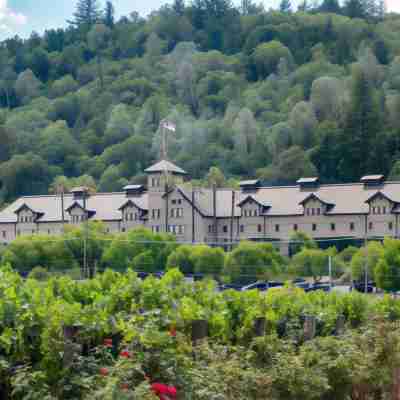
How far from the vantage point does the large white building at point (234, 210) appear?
68.9 m

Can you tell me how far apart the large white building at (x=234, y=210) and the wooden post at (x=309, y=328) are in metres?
54.8

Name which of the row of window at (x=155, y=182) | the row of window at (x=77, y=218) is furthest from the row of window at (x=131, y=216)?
the row of window at (x=77, y=218)

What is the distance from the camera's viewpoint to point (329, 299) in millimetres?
16281

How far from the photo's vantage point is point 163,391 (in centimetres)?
672

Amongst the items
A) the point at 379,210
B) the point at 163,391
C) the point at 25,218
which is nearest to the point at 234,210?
the point at 379,210

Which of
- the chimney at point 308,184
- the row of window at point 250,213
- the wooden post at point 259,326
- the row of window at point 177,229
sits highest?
the chimney at point 308,184

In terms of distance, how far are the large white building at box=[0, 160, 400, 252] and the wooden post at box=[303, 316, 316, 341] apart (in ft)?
180

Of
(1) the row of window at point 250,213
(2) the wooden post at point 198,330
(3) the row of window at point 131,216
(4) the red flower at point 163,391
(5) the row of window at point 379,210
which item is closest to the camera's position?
(4) the red flower at point 163,391

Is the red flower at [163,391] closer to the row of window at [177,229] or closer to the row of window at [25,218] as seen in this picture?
the row of window at [177,229]

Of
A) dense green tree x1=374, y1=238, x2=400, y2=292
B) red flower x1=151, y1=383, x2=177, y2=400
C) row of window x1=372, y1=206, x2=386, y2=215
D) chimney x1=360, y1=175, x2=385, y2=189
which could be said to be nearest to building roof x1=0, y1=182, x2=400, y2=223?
chimney x1=360, y1=175, x2=385, y2=189

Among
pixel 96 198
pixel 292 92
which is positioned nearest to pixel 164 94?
pixel 292 92

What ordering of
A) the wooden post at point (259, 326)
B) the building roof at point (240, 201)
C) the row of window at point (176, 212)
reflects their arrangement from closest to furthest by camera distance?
the wooden post at point (259, 326) → the building roof at point (240, 201) → the row of window at point (176, 212)

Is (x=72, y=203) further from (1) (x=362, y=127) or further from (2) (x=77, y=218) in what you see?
Result: (1) (x=362, y=127)

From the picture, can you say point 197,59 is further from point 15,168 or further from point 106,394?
point 106,394
